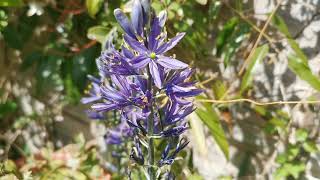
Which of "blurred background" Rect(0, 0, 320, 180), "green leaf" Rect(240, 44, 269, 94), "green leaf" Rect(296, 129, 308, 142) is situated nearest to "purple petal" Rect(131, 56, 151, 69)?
"blurred background" Rect(0, 0, 320, 180)

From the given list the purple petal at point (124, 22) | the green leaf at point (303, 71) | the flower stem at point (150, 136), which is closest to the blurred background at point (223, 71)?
the green leaf at point (303, 71)

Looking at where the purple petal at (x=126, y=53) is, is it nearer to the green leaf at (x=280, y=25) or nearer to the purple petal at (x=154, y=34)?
the purple petal at (x=154, y=34)

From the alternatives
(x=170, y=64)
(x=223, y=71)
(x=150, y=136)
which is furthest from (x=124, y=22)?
(x=223, y=71)

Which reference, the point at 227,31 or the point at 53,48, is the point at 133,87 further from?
the point at 53,48

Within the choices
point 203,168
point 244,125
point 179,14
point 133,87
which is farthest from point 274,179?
point 133,87

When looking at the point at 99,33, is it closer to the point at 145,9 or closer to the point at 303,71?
the point at 303,71

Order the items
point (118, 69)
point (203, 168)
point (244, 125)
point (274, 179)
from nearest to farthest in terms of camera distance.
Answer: point (118, 69) → point (274, 179) → point (244, 125) → point (203, 168)
